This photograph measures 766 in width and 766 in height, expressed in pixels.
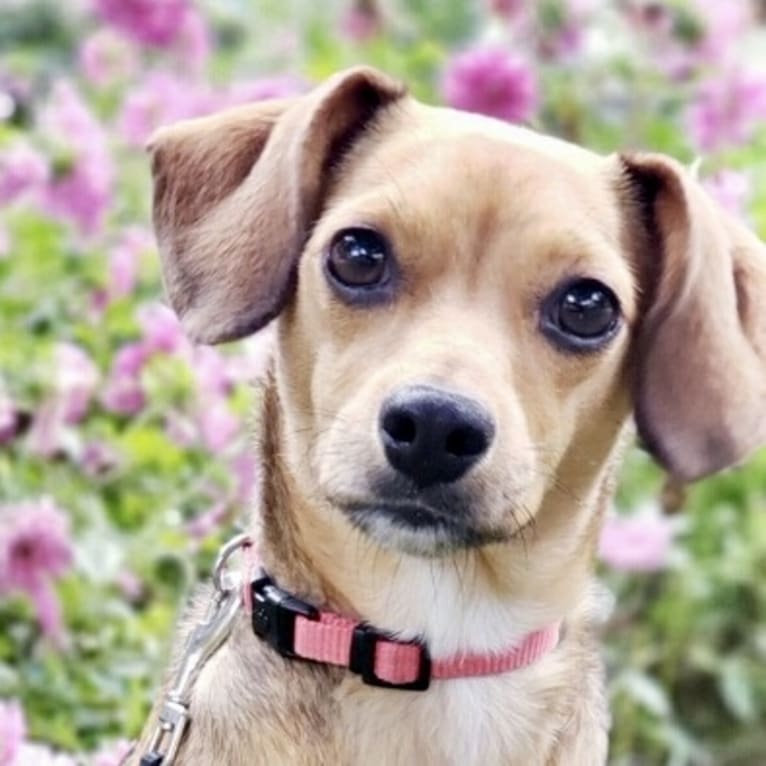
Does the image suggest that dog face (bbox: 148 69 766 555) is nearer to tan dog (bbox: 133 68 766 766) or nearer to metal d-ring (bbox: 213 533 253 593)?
tan dog (bbox: 133 68 766 766)

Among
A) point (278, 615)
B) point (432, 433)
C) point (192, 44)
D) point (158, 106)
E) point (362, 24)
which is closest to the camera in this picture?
point (432, 433)

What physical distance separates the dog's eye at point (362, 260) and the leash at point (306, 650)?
387 mm

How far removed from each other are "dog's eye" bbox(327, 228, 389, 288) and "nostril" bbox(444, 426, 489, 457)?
0.93 ft

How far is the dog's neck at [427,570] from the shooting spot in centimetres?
248

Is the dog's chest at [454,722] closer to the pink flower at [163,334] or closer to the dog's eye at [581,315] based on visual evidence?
the dog's eye at [581,315]

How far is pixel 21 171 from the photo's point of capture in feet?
13.1

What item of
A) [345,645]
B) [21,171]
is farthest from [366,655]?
[21,171]

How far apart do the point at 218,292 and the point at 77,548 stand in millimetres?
1210

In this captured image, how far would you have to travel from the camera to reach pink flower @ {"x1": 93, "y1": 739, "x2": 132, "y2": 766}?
2804mm

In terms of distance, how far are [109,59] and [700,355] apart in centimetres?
278

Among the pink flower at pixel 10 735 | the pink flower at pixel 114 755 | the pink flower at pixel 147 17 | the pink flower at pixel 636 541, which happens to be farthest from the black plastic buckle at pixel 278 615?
the pink flower at pixel 147 17

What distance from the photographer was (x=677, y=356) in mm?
2459

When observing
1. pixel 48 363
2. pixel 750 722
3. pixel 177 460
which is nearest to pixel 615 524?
pixel 750 722

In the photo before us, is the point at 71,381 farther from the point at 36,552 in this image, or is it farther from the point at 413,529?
the point at 413,529
